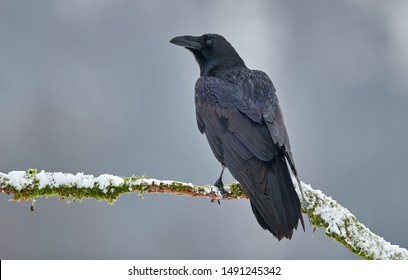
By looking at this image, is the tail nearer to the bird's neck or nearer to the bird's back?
the bird's back

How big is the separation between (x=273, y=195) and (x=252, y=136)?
700 mm

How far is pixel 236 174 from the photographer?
4.67 meters

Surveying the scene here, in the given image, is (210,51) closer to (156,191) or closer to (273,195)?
(273,195)

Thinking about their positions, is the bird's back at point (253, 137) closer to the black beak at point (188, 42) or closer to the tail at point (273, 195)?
the tail at point (273, 195)

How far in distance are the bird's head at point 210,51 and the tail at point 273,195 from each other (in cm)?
200

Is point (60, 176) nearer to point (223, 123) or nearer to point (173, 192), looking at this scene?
point (173, 192)

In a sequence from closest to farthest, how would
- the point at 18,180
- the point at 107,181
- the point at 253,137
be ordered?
the point at 18,180 → the point at 107,181 → the point at 253,137

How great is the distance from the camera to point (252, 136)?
483 centimetres

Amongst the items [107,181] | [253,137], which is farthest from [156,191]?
[253,137]

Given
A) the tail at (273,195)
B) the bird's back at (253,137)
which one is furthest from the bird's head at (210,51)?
the tail at (273,195)

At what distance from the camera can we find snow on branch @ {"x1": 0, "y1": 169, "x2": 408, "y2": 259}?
3.50m

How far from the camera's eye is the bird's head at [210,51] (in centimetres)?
634

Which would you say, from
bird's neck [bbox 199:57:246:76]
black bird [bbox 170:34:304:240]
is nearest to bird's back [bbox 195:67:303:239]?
→ black bird [bbox 170:34:304:240]
